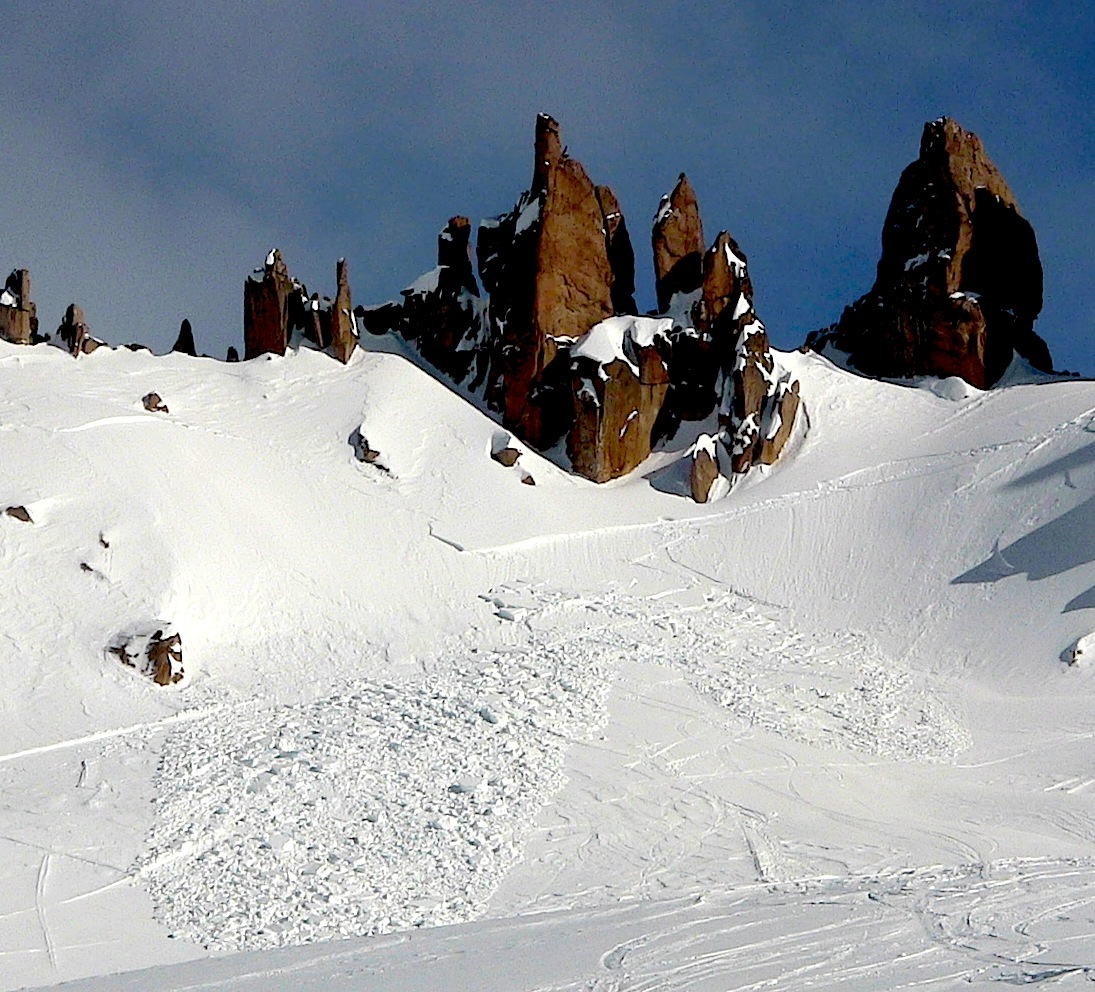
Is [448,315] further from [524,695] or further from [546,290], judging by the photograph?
[524,695]

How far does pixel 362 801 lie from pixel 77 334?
22168mm

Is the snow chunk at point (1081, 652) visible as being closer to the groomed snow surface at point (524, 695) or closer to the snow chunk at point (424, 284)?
the groomed snow surface at point (524, 695)

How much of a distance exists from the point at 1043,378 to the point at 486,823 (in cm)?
2646

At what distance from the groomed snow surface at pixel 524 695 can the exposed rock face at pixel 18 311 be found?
113 centimetres

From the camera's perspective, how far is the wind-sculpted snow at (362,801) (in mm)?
12438

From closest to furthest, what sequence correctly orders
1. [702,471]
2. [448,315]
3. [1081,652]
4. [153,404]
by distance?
[1081,652]
[153,404]
[702,471]
[448,315]

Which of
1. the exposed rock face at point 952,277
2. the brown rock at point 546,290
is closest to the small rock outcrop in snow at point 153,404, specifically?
the brown rock at point 546,290

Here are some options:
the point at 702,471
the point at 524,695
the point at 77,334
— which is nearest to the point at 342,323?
the point at 77,334

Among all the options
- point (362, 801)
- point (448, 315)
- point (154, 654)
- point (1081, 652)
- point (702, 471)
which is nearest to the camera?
point (362, 801)

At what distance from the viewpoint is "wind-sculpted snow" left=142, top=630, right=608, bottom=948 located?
12438 mm

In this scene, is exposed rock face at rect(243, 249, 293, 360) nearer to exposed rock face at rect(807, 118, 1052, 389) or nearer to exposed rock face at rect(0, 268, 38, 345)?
exposed rock face at rect(0, 268, 38, 345)

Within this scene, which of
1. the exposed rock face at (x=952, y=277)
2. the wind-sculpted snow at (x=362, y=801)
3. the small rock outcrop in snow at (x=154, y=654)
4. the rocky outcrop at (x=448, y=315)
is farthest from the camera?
the rocky outcrop at (x=448, y=315)

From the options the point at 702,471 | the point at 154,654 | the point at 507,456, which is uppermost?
the point at 507,456

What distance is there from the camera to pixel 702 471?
3089 centimetres
